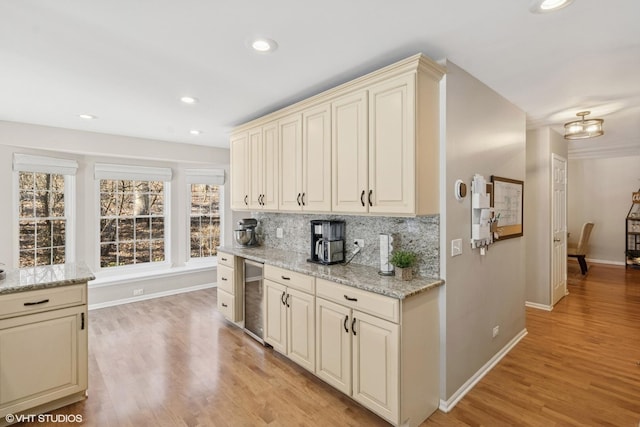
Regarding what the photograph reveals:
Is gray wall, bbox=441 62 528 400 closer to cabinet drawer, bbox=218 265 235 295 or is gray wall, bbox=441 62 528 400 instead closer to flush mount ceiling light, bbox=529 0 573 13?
flush mount ceiling light, bbox=529 0 573 13

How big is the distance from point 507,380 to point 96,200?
5.76 meters

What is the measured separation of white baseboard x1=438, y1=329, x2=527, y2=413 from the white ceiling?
252cm

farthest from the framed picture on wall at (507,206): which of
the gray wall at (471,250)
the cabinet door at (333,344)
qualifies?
the cabinet door at (333,344)

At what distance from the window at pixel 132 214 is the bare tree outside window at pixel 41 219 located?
1.63 ft

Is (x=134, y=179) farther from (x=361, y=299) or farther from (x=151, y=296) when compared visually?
(x=361, y=299)

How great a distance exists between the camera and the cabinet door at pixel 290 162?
3.19 meters

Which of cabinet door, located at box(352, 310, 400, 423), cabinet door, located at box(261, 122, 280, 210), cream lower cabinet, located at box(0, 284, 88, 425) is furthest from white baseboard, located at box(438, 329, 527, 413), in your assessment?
cream lower cabinet, located at box(0, 284, 88, 425)

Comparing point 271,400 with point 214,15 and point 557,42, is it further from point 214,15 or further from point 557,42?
point 557,42

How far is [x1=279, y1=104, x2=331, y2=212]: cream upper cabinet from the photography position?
2881 mm

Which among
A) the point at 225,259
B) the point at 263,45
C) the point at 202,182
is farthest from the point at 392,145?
the point at 202,182

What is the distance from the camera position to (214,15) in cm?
181

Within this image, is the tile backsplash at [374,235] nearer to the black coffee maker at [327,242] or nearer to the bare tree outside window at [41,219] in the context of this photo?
the black coffee maker at [327,242]

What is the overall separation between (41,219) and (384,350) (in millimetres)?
5005

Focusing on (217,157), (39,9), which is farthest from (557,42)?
(217,157)
